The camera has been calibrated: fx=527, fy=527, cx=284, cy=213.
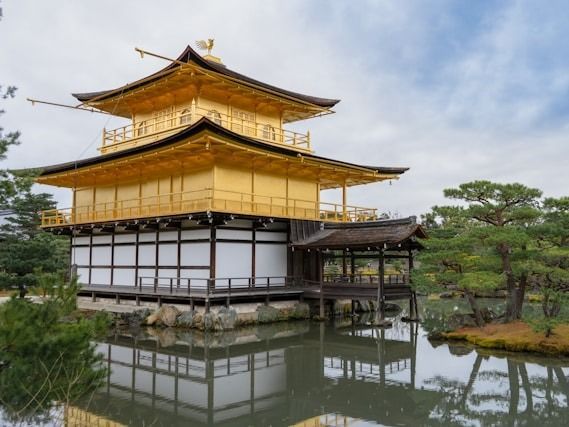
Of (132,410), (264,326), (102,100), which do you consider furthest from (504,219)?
(102,100)

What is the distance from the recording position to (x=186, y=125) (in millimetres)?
22156

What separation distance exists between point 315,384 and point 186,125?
1397cm

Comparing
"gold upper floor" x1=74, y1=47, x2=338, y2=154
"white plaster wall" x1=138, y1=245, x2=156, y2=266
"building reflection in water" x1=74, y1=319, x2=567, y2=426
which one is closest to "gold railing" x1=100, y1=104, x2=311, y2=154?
"gold upper floor" x1=74, y1=47, x2=338, y2=154

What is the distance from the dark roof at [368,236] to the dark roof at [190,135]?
3.25 meters

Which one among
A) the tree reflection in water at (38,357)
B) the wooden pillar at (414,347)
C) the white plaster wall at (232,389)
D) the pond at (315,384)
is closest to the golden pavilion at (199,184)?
the wooden pillar at (414,347)

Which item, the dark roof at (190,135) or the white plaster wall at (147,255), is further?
the white plaster wall at (147,255)

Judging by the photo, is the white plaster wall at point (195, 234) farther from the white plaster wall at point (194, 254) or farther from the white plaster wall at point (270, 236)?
the white plaster wall at point (270, 236)

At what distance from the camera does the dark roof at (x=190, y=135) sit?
17.7 meters

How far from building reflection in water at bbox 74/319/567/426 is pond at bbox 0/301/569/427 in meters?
0.02

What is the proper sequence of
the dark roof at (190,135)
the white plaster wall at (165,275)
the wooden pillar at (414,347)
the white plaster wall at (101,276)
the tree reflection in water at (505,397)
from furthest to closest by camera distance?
the white plaster wall at (101,276)
the white plaster wall at (165,275)
the dark roof at (190,135)
the wooden pillar at (414,347)
the tree reflection in water at (505,397)

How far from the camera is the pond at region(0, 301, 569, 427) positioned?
9.03 meters

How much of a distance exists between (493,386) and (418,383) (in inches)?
59.5

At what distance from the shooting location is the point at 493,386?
1094cm

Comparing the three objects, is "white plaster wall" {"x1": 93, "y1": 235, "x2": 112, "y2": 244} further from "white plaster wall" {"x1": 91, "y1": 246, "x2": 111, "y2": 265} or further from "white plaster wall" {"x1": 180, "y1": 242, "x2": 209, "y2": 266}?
"white plaster wall" {"x1": 180, "y1": 242, "x2": 209, "y2": 266}
